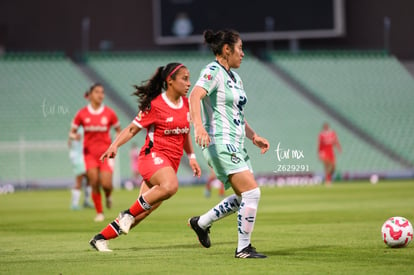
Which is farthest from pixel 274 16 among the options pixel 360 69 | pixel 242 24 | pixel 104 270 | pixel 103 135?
pixel 104 270

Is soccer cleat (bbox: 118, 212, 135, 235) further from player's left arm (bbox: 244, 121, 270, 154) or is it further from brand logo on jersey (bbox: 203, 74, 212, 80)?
brand logo on jersey (bbox: 203, 74, 212, 80)

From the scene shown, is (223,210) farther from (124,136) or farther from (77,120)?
(77,120)

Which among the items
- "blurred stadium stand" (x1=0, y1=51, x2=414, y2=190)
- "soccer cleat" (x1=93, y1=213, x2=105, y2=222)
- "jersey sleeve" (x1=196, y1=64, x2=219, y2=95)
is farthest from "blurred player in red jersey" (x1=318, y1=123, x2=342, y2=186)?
"jersey sleeve" (x1=196, y1=64, x2=219, y2=95)

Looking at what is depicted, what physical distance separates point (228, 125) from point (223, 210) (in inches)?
48.3

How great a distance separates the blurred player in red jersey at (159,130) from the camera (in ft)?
33.1

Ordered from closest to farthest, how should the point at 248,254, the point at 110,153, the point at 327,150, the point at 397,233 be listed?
the point at 248,254 → the point at 110,153 → the point at 397,233 → the point at 327,150

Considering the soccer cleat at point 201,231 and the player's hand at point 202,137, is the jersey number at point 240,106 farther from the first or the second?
the soccer cleat at point 201,231

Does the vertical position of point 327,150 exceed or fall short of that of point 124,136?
it falls short

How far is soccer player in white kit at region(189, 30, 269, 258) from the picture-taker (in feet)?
30.0

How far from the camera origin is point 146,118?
1036cm

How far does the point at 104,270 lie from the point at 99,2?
31.1 metres

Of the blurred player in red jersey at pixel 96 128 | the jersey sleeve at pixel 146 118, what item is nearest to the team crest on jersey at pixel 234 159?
the jersey sleeve at pixel 146 118

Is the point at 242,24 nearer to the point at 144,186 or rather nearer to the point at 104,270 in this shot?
the point at 144,186

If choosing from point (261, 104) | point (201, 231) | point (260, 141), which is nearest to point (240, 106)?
point (260, 141)
